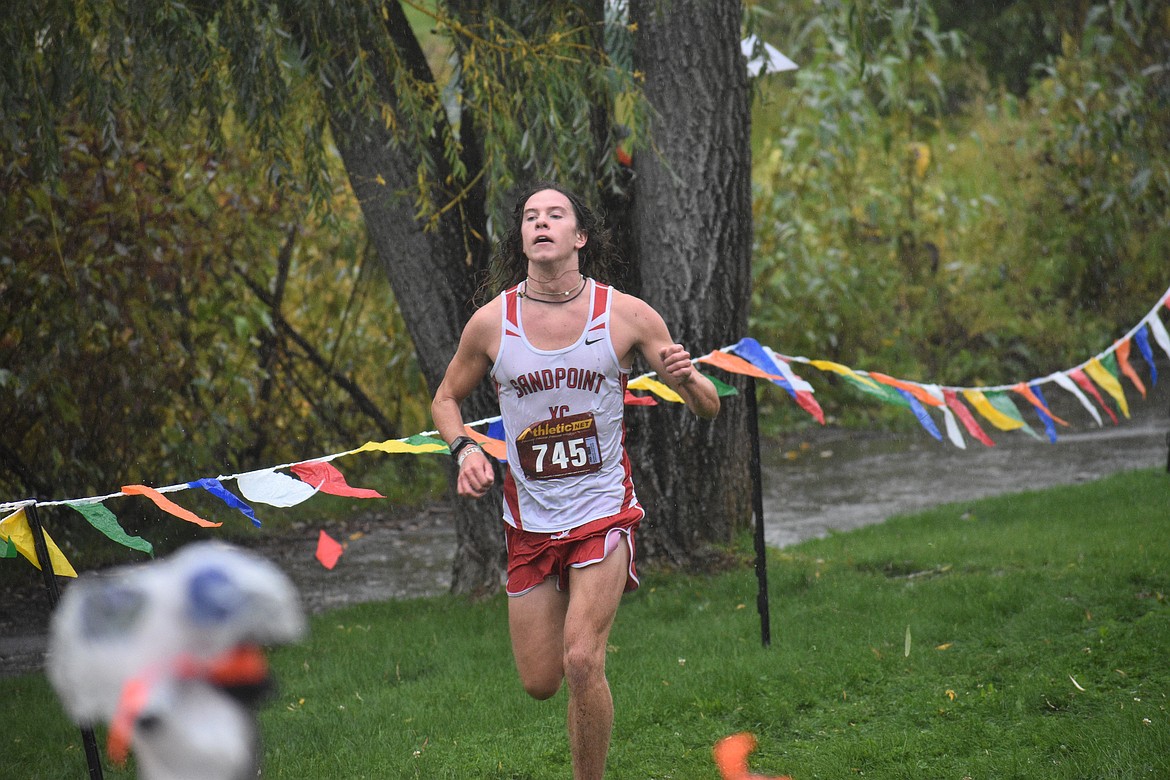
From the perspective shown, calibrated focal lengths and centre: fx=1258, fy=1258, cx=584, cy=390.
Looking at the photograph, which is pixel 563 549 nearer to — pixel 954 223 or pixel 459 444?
pixel 459 444

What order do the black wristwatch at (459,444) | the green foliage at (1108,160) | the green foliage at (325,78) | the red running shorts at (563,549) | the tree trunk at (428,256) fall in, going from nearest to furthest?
the red running shorts at (563,549) → the black wristwatch at (459,444) → the green foliage at (325,78) → the tree trunk at (428,256) → the green foliage at (1108,160)

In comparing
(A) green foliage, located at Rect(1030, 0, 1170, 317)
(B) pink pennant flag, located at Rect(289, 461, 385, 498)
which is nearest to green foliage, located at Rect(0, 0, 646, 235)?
(B) pink pennant flag, located at Rect(289, 461, 385, 498)

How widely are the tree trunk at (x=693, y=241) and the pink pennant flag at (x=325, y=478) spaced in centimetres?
264

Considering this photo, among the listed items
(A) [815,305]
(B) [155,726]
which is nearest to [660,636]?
(B) [155,726]

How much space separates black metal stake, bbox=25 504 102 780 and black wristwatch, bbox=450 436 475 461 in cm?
120

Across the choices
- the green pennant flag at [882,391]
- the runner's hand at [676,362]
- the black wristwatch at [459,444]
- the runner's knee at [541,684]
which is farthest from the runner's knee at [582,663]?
the green pennant flag at [882,391]

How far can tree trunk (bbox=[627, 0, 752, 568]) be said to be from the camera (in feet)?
22.2

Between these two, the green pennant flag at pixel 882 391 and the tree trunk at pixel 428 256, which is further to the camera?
the tree trunk at pixel 428 256

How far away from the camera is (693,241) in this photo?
694 cm

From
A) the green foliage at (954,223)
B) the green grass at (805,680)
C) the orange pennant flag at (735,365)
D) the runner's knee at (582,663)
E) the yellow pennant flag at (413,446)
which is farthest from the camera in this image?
the green foliage at (954,223)

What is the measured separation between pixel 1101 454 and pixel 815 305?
3.67m

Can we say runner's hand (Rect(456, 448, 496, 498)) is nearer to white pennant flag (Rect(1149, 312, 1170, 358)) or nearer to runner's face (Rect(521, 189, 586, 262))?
runner's face (Rect(521, 189, 586, 262))

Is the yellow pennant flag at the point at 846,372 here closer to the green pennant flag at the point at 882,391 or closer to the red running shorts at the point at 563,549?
the green pennant flag at the point at 882,391

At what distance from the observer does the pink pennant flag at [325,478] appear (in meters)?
4.55
